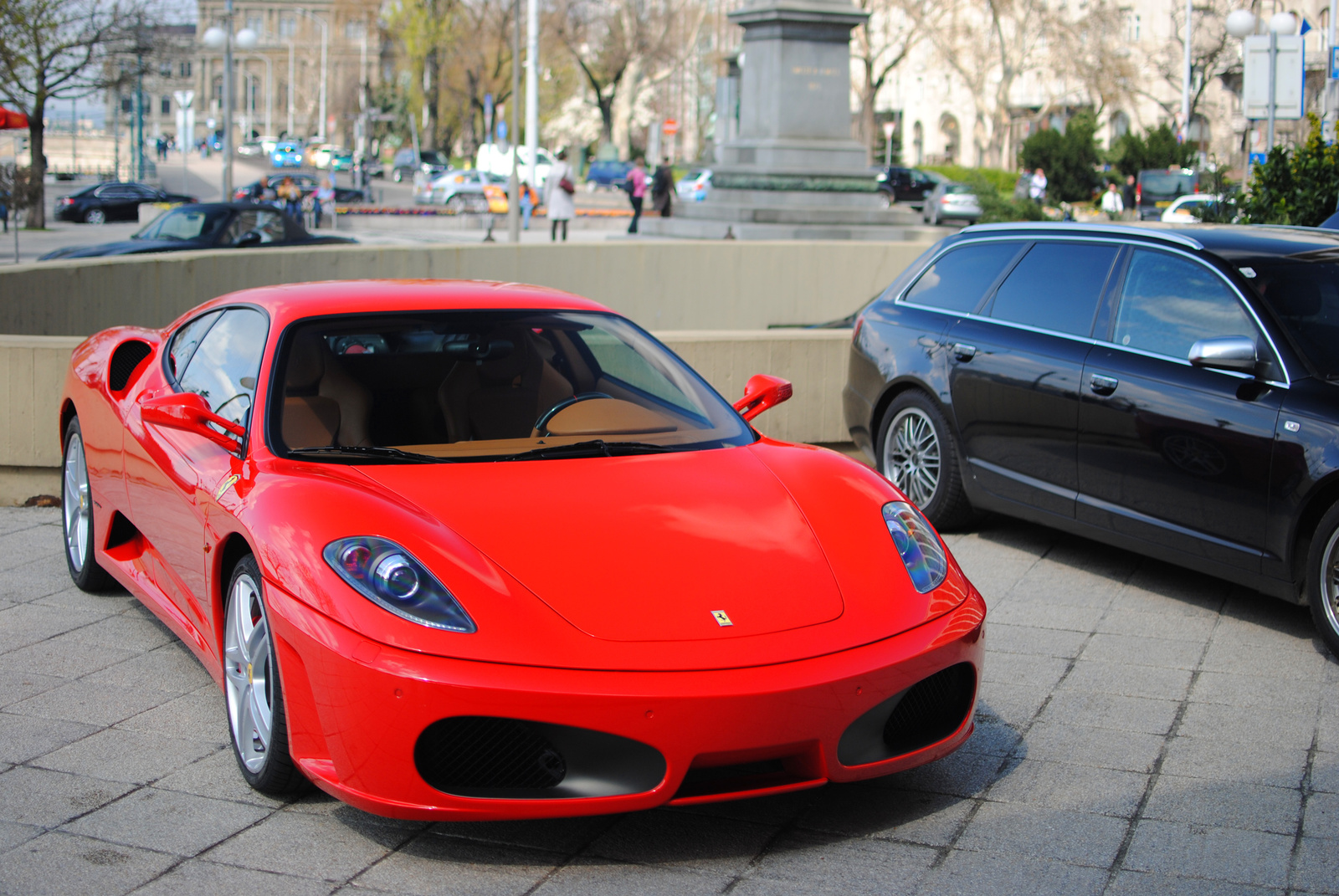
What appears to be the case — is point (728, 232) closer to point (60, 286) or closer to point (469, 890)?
point (60, 286)

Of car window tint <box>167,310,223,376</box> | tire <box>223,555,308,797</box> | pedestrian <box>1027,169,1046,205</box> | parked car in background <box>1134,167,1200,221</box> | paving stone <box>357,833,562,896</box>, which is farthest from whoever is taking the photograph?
pedestrian <box>1027,169,1046,205</box>

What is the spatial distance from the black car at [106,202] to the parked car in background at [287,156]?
40558 mm

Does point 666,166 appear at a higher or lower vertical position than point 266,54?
lower

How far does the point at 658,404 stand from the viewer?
4555 mm

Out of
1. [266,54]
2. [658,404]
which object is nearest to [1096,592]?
[658,404]

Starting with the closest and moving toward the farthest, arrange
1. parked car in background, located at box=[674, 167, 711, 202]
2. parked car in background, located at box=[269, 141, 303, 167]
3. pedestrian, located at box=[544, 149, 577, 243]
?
pedestrian, located at box=[544, 149, 577, 243] → parked car in background, located at box=[674, 167, 711, 202] → parked car in background, located at box=[269, 141, 303, 167]

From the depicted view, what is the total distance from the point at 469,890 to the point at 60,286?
323 inches

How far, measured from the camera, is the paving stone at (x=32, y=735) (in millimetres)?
4035

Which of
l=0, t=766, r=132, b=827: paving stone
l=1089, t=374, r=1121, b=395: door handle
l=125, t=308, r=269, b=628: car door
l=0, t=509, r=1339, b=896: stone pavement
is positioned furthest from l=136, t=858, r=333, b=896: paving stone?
l=1089, t=374, r=1121, b=395: door handle

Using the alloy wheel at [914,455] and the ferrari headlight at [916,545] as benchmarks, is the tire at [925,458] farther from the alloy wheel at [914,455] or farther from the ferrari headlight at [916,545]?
the ferrari headlight at [916,545]

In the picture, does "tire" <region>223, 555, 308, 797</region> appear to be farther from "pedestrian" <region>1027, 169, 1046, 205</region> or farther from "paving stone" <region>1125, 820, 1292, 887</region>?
"pedestrian" <region>1027, 169, 1046, 205</region>

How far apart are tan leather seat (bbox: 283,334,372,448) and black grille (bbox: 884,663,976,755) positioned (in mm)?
1735

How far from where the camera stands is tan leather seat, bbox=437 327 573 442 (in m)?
4.38

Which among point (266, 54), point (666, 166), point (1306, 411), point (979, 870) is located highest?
point (266, 54)
